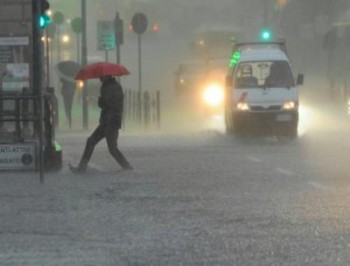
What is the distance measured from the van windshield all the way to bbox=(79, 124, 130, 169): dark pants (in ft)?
24.1

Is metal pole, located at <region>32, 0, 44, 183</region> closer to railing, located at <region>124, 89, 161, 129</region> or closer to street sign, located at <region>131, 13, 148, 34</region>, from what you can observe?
railing, located at <region>124, 89, 161, 129</region>

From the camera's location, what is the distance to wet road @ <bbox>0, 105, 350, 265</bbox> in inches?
326

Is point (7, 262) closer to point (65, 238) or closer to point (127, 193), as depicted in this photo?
point (65, 238)

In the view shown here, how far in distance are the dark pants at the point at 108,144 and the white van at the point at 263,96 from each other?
22.9 feet

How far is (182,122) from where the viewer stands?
1227 inches

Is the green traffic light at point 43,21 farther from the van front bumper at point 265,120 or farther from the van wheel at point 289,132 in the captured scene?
the van wheel at point 289,132

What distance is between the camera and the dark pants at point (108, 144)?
48.1ft

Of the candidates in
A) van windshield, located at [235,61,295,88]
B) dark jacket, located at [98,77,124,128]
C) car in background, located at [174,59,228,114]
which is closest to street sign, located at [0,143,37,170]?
dark jacket, located at [98,77,124,128]

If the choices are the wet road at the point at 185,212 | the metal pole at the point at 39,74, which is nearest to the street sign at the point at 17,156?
the wet road at the point at 185,212

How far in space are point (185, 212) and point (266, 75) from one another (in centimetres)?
1219

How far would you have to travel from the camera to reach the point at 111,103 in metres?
14.9

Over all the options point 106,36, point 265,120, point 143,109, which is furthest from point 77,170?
point 143,109

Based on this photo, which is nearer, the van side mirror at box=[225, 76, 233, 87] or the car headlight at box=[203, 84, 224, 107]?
the van side mirror at box=[225, 76, 233, 87]

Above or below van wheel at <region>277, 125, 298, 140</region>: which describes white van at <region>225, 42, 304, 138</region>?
above
